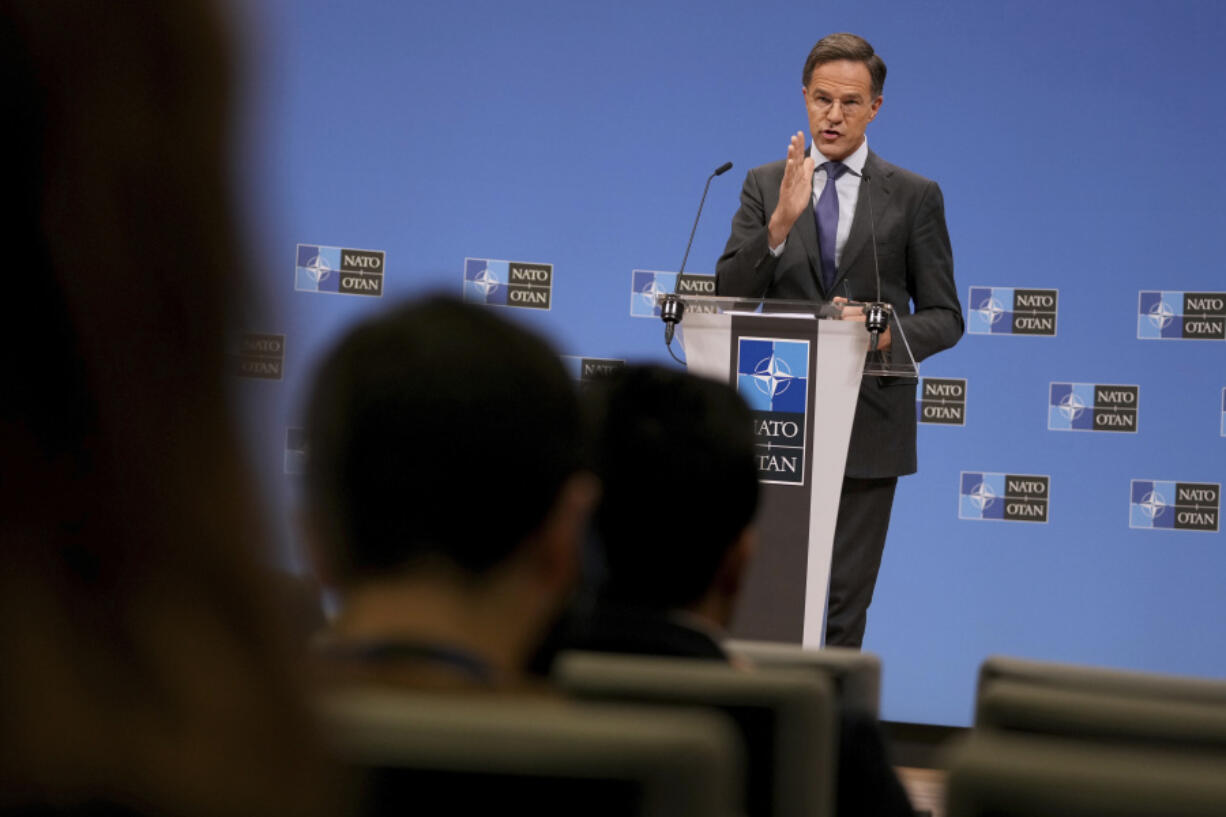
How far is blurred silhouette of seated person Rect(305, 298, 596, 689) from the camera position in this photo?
36.8 inches

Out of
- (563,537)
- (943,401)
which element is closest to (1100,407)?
(943,401)

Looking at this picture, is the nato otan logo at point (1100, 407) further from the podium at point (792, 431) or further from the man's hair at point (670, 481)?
the man's hair at point (670, 481)

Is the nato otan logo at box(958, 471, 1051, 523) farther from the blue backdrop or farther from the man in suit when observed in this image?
the man in suit

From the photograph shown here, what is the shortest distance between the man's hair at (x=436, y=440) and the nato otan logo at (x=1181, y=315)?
4.96 meters

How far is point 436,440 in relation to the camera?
0.99m

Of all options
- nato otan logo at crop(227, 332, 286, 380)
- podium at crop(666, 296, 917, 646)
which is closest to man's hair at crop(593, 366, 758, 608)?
nato otan logo at crop(227, 332, 286, 380)

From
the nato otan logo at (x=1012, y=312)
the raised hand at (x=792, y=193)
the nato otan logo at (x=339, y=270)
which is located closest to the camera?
the raised hand at (x=792, y=193)

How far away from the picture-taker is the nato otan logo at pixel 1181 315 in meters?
5.42

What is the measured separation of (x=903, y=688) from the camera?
5652 millimetres

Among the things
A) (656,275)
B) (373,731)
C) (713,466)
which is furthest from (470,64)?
(373,731)

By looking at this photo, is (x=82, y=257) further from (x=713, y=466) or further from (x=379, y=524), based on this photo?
(x=713, y=466)

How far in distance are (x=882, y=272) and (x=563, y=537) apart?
277cm

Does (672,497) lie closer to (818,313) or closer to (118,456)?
(118,456)

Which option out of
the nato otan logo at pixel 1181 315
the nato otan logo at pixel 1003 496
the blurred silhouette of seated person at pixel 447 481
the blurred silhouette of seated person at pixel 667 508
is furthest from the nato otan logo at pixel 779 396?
the nato otan logo at pixel 1181 315
